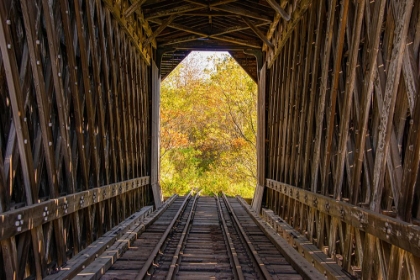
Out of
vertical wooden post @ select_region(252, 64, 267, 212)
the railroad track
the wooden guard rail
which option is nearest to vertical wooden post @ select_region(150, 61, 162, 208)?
vertical wooden post @ select_region(252, 64, 267, 212)

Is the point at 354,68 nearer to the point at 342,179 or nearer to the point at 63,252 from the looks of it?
the point at 342,179

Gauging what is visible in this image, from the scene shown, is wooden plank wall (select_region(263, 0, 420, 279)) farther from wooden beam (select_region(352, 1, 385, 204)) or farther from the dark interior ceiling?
the dark interior ceiling

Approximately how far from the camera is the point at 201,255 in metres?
7.21

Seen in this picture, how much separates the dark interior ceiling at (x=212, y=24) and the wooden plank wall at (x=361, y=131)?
2.97 meters

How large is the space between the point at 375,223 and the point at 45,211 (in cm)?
363

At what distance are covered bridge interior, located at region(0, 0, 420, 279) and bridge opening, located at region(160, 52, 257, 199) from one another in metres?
15.0

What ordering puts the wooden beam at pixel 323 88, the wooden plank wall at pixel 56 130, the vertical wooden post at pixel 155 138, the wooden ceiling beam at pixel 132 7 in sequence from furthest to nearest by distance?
the vertical wooden post at pixel 155 138
the wooden ceiling beam at pixel 132 7
the wooden beam at pixel 323 88
the wooden plank wall at pixel 56 130

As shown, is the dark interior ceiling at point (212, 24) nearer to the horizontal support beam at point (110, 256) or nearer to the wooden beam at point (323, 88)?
the wooden beam at point (323, 88)

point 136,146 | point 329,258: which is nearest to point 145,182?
point 136,146

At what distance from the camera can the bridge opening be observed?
26016 mm

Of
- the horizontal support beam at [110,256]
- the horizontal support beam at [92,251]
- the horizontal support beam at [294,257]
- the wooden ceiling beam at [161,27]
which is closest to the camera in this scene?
the horizontal support beam at [92,251]

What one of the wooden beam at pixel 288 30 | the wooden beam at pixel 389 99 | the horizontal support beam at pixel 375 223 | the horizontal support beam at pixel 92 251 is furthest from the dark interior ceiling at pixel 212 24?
the wooden beam at pixel 389 99

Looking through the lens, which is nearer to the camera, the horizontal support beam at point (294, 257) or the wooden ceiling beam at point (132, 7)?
the horizontal support beam at point (294, 257)

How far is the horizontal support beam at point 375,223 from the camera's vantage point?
3601 millimetres
